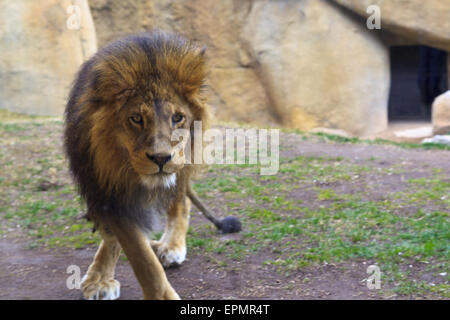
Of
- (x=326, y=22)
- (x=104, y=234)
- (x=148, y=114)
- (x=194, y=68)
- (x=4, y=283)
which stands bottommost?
(x=4, y=283)

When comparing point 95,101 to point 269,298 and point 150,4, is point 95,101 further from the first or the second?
point 150,4

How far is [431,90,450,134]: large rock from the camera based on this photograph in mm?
8891

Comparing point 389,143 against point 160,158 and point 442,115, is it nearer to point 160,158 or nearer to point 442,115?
point 442,115

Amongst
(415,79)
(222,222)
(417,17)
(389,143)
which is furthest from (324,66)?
(222,222)

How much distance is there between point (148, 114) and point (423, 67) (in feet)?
41.2

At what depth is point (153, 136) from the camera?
2.73 meters

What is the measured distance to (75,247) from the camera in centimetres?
456

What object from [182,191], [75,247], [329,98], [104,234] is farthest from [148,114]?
[329,98]

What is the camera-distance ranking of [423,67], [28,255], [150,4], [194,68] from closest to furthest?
[194,68], [28,255], [150,4], [423,67]

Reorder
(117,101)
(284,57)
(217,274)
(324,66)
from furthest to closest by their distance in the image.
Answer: (284,57) < (324,66) < (217,274) < (117,101)

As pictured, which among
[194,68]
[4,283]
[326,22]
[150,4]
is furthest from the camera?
[150,4]

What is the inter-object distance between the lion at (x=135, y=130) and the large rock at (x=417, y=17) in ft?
26.9

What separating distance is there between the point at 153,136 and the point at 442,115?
7.38 meters

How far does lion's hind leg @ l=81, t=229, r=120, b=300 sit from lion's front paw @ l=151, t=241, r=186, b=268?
0.48 meters
